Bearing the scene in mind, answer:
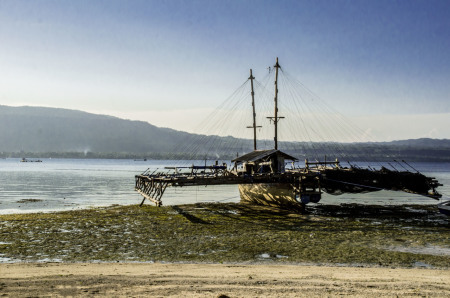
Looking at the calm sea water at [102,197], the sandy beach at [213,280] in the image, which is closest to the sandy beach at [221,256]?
the sandy beach at [213,280]

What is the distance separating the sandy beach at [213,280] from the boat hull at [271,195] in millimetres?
19237

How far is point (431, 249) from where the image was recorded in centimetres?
1866

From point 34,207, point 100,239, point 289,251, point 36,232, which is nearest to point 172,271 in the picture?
point 289,251

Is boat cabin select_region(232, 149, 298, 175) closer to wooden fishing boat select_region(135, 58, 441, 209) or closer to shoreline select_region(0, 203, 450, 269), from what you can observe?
wooden fishing boat select_region(135, 58, 441, 209)

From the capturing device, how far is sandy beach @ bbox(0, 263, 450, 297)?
36.0 feet

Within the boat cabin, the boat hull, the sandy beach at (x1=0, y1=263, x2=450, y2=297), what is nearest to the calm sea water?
the boat hull

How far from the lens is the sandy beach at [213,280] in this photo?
10984 mm

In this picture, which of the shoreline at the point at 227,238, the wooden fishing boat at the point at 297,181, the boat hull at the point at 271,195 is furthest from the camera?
the boat hull at the point at 271,195

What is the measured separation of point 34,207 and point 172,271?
99.8 ft

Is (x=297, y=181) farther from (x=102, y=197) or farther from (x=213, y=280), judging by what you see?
(x=102, y=197)

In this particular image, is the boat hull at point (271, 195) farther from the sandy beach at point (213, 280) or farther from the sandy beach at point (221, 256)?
the sandy beach at point (213, 280)

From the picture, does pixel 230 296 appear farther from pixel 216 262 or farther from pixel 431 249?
pixel 431 249

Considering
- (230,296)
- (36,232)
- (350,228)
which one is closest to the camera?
(230,296)

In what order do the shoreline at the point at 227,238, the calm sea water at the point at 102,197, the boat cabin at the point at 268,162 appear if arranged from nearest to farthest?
1. the shoreline at the point at 227,238
2. the boat cabin at the point at 268,162
3. the calm sea water at the point at 102,197
